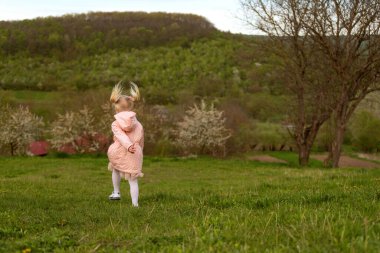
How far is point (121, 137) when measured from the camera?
27.9 feet

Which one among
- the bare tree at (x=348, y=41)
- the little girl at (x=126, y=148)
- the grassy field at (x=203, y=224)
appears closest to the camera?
the grassy field at (x=203, y=224)

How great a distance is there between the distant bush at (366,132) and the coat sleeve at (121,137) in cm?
4816

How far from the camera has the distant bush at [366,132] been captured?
5394 centimetres

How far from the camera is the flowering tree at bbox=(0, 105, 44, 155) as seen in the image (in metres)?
37.2

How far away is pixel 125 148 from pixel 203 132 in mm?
30732

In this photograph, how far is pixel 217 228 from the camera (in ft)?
14.7

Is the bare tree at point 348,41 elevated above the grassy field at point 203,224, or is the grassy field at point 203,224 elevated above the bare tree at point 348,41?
the bare tree at point 348,41

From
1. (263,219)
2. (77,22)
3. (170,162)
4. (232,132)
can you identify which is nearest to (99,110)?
(232,132)

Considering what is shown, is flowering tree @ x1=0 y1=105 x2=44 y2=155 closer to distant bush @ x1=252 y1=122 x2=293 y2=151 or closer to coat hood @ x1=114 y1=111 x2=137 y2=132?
distant bush @ x1=252 y1=122 x2=293 y2=151

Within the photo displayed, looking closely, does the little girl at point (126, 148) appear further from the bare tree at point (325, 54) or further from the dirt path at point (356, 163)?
the dirt path at point (356, 163)

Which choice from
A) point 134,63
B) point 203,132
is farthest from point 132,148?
point 134,63

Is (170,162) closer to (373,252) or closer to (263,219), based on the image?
A: (263,219)

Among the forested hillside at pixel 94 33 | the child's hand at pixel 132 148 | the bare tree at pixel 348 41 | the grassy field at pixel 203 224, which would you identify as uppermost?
the forested hillside at pixel 94 33

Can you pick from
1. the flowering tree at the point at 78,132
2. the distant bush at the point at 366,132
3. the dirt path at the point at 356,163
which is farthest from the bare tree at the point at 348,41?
the distant bush at the point at 366,132
